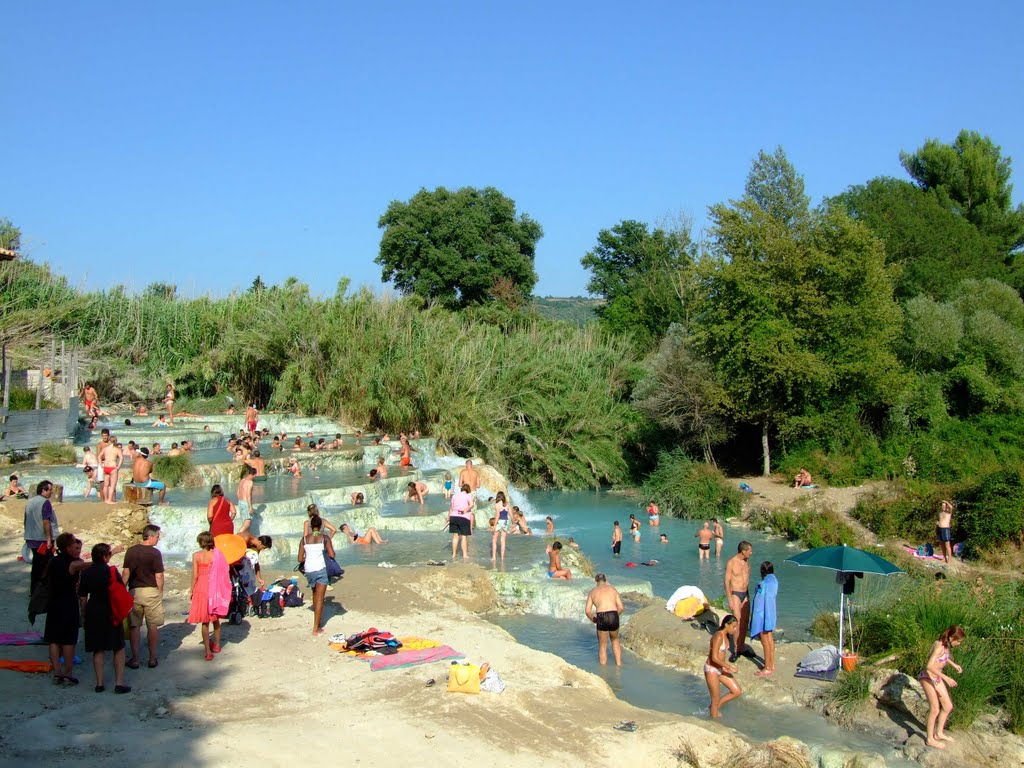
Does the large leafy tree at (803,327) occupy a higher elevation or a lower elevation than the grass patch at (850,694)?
higher

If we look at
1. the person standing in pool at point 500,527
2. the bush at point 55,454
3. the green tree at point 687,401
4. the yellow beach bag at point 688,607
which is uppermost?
the green tree at point 687,401

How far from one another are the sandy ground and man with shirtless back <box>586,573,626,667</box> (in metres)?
1.14

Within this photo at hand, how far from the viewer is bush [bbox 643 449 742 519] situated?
27125 millimetres

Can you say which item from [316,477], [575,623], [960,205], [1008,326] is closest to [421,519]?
[316,477]

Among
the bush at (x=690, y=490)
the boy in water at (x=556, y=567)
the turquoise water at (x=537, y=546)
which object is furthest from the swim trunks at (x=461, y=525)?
the bush at (x=690, y=490)

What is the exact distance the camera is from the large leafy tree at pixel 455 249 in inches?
2018

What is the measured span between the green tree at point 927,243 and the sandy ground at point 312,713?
31.1 metres

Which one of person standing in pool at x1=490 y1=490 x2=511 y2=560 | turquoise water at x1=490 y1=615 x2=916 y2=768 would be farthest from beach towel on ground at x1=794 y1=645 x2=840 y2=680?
person standing in pool at x1=490 y1=490 x2=511 y2=560

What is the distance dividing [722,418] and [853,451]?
4.22m

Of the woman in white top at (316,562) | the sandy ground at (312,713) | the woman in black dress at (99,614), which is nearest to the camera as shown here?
the sandy ground at (312,713)

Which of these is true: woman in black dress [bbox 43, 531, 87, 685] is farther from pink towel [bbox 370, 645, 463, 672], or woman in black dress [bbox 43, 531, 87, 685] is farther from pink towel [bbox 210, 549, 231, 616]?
pink towel [bbox 370, 645, 463, 672]

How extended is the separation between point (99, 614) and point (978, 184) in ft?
148

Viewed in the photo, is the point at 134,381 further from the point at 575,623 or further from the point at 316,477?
the point at 575,623

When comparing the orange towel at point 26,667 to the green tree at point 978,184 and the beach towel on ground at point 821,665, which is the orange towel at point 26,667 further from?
the green tree at point 978,184
